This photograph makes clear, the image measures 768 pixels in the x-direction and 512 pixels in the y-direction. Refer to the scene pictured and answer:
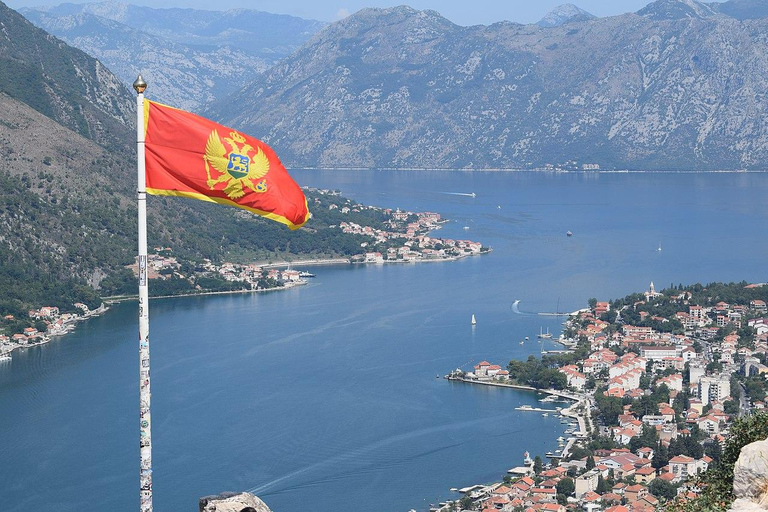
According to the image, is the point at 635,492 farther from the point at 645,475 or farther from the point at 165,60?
the point at 165,60

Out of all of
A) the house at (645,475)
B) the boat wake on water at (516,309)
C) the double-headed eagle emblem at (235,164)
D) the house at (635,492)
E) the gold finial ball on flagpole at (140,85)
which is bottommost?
the house at (645,475)

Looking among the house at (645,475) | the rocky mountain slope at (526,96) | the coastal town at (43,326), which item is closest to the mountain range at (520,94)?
the rocky mountain slope at (526,96)

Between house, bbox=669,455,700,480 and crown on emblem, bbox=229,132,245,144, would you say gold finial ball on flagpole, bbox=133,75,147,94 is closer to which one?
crown on emblem, bbox=229,132,245,144

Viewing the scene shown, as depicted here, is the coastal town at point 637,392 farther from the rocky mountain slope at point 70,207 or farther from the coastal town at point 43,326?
the rocky mountain slope at point 70,207

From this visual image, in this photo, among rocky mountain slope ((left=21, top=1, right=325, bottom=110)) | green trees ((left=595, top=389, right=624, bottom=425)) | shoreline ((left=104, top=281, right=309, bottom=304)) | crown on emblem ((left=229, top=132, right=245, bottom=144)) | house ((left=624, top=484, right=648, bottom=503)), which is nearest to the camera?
crown on emblem ((left=229, top=132, right=245, bottom=144))

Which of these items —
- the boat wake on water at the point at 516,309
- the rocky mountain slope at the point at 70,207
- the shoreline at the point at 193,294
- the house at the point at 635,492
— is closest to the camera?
the house at the point at 635,492

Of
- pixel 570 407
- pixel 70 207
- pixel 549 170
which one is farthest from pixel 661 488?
pixel 549 170

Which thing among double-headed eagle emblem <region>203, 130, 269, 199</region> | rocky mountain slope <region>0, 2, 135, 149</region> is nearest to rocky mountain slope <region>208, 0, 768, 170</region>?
rocky mountain slope <region>0, 2, 135, 149</region>
